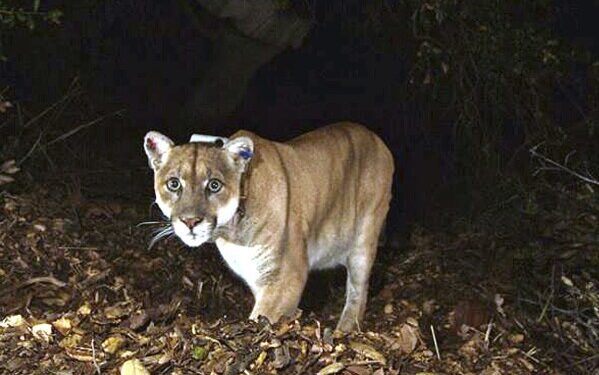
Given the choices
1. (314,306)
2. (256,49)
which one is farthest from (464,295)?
(256,49)

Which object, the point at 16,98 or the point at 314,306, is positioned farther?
the point at 16,98

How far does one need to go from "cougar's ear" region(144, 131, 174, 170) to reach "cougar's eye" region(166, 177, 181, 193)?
21 centimetres

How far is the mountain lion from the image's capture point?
589cm

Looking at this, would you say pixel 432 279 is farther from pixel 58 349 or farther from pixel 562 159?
pixel 58 349

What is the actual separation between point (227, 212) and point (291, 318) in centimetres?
81

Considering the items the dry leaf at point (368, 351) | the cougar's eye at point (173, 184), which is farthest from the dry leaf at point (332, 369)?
the cougar's eye at point (173, 184)

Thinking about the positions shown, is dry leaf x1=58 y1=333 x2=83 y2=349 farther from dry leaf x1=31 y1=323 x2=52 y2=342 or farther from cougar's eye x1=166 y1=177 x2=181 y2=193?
cougar's eye x1=166 y1=177 x2=181 y2=193

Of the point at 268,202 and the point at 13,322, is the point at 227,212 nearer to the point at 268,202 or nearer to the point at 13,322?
the point at 268,202

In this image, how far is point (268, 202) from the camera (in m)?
6.24

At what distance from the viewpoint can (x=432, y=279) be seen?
8.20 m

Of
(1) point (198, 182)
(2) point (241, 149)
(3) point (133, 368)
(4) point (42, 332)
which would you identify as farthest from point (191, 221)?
(3) point (133, 368)

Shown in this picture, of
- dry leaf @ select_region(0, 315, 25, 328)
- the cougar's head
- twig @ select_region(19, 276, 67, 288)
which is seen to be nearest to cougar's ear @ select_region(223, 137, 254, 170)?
the cougar's head

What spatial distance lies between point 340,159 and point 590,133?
183 centimetres

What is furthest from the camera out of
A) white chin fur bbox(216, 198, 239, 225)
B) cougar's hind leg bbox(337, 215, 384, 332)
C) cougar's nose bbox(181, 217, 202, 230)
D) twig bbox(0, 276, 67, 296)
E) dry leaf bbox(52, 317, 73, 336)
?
cougar's hind leg bbox(337, 215, 384, 332)
